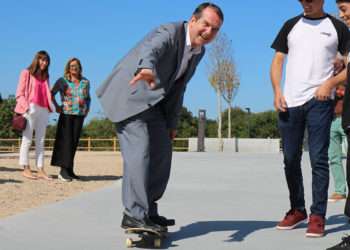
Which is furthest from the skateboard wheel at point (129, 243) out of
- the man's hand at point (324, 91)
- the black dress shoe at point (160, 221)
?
the man's hand at point (324, 91)

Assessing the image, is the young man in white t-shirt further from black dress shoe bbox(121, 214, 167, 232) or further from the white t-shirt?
black dress shoe bbox(121, 214, 167, 232)

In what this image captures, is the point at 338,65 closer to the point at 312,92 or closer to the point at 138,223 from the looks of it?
the point at 312,92

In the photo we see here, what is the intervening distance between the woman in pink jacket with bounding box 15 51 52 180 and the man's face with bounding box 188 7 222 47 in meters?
4.70

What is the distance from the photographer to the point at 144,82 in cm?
378

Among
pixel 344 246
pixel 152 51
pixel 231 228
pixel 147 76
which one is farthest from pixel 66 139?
pixel 344 246

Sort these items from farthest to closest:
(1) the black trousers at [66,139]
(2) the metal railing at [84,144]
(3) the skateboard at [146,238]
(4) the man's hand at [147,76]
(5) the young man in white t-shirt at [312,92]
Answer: (2) the metal railing at [84,144], (1) the black trousers at [66,139], (5) the young man in white t-shirt at [312,92], (3) the skateboard at [146,238], (4) the man's hand at [147,76]

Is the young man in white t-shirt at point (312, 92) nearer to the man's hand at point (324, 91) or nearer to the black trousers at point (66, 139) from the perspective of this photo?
the man's hand at point (324, 91)

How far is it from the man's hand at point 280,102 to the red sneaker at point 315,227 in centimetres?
77

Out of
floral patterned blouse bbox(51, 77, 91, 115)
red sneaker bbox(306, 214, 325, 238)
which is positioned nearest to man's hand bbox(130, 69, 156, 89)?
red sneaker bbox(306, 214, 325, 238)

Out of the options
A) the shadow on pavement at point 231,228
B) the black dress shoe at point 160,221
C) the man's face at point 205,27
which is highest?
the man's face at point 205,27

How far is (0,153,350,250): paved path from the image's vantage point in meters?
3.79

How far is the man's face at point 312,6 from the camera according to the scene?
13.9 feet

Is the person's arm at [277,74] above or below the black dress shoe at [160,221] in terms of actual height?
above

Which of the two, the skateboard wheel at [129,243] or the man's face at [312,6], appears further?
the man's face at [312,6]
